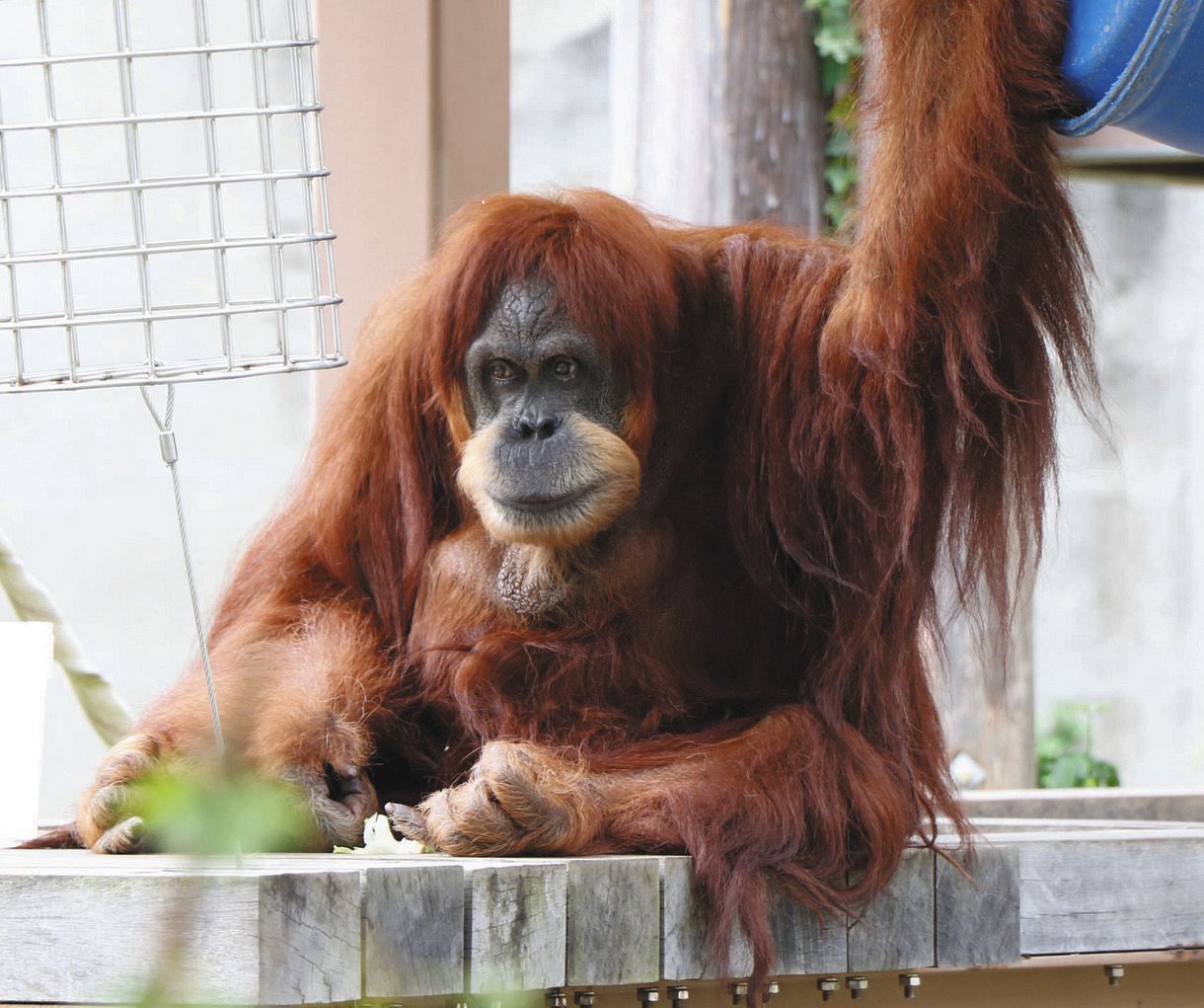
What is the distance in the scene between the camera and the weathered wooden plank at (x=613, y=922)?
2.01m

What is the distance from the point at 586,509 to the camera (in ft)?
8.87

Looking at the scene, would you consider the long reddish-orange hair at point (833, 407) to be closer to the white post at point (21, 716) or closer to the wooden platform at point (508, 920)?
the wooden platform at point (508, 920)

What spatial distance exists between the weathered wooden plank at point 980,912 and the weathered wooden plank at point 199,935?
1.00 m

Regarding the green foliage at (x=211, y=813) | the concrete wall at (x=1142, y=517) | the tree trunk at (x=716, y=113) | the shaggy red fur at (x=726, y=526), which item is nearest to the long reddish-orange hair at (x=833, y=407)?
the shaggy red fur at (x=726, y=526)

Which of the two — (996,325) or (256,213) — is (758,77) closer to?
(996,325)

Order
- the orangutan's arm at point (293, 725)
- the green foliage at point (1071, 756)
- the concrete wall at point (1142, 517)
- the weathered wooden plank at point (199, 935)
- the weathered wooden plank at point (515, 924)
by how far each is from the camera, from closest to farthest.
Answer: the weathered wooden plank at point (199, 935) → the weathered wooden plank at point (515, 924) → the orangutan's arm at point (293, 725) → the green foliage at point (1071, 756) → the concrete wall at point (1142, 517)

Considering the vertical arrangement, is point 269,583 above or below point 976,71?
below

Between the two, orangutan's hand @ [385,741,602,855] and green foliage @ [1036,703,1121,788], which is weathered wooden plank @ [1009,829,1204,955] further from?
green foliage @ [1036,703,1121,788]

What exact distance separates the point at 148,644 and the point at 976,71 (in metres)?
7.40

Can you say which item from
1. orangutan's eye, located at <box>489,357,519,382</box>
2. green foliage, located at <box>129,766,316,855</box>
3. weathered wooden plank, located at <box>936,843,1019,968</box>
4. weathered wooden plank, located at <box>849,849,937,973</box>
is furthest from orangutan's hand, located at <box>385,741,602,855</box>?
green foliage, located at <box>129,766,316,855</box>

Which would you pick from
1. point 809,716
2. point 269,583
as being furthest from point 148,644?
point 809,716

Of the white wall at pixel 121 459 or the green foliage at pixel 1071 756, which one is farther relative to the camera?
the white wall at pixel 121 459

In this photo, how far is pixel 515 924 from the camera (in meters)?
1.92

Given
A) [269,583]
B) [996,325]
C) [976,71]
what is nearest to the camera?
[976,71]
